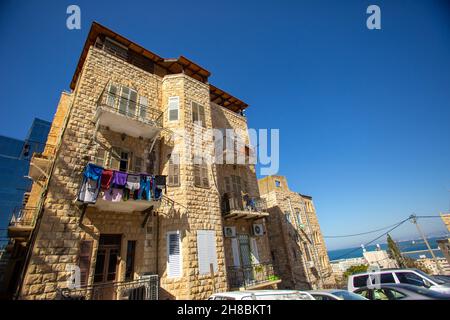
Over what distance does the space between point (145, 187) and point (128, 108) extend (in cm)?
574

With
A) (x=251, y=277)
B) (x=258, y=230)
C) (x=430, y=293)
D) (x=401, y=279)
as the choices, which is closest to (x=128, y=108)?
(x=258, y=230)

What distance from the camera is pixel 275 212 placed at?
23469 millimetres

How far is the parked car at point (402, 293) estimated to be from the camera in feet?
21.5

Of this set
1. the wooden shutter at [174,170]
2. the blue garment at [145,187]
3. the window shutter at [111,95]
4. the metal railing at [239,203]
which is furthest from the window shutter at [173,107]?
the metal railing at [239,203]

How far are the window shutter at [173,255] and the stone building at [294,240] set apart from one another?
14544 millimetres

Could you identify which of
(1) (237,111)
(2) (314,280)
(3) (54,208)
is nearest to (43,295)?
(3) (54,208)

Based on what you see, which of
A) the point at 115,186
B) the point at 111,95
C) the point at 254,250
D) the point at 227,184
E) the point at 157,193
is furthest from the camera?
the point at 227,184

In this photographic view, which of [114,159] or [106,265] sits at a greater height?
[114,159]

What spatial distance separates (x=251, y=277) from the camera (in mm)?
13211

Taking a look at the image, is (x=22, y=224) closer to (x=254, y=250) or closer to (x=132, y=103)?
(x=132, y=103)

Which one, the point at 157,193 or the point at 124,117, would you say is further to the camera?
the point at 124,117

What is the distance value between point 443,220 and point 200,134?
28.4 meters

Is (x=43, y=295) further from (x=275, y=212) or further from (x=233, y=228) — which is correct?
(x=275, y=212)

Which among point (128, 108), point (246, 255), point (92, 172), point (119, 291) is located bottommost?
point (119, 291)
